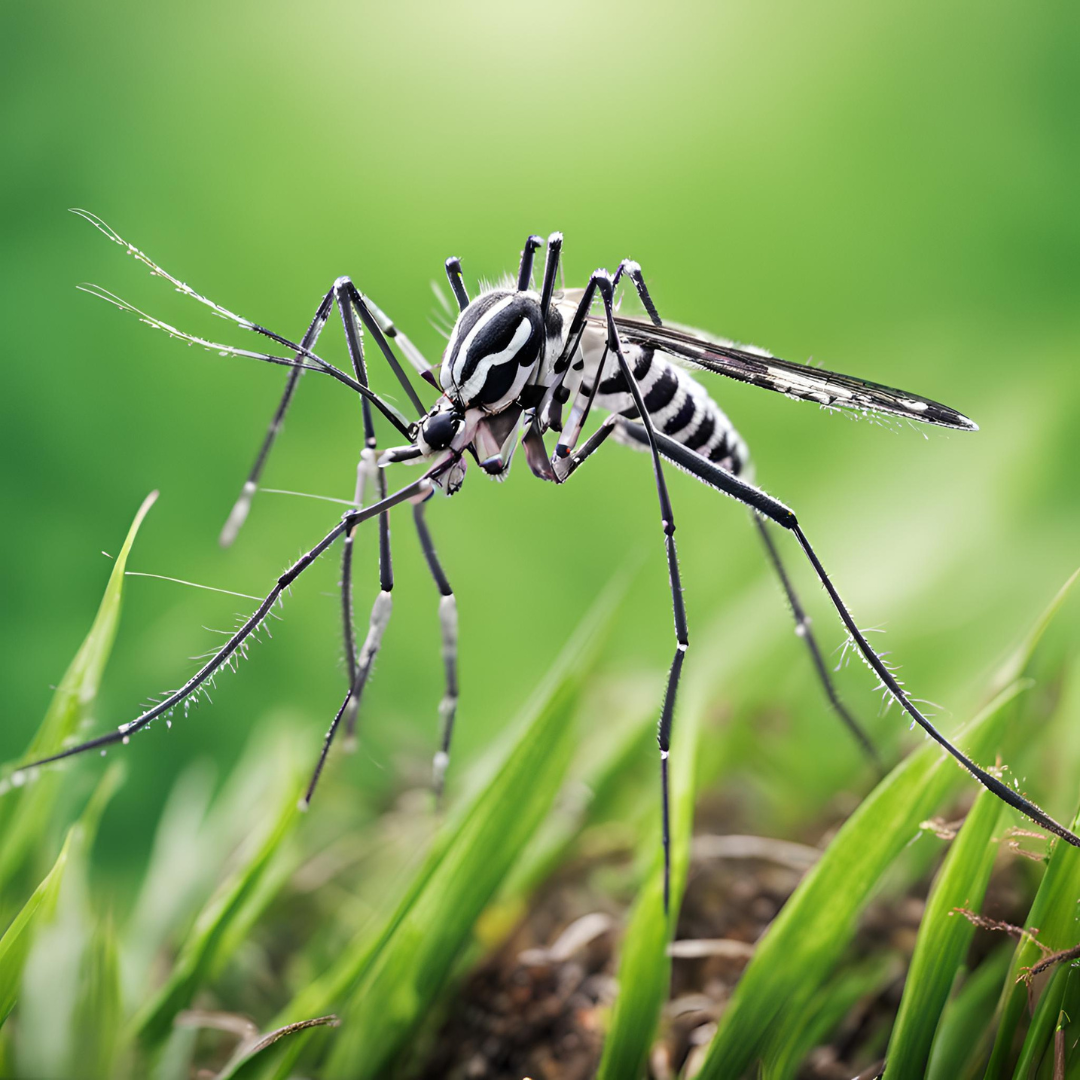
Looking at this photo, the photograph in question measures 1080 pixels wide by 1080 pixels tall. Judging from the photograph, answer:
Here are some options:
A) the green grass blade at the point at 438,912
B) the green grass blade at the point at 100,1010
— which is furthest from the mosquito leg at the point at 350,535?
the green grass blade at the point at 100,1010

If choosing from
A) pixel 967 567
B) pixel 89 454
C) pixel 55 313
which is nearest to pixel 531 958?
pixel 967 567

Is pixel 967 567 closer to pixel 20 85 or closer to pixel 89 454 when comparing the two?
pixel 89 454

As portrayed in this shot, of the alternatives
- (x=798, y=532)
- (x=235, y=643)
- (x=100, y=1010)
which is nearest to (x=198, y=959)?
(x=100, y=1010)

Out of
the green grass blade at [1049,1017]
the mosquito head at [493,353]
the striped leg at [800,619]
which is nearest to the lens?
the green grass blade at [1049,1017]

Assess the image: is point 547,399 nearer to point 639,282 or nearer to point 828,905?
point 639,282

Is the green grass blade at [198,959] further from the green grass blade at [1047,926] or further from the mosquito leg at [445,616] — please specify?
the green grass blade at [1047,926]
